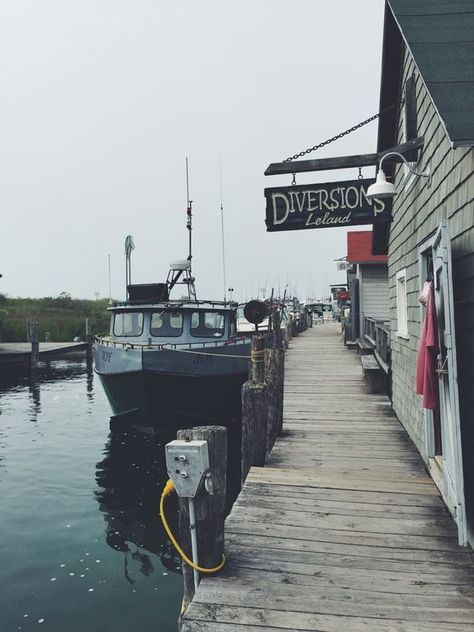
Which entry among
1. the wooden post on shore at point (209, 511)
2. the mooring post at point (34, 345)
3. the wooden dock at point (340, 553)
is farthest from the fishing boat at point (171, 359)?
the mooring post at point (34, 345)

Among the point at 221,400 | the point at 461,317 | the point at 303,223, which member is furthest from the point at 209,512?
the point at 221,400

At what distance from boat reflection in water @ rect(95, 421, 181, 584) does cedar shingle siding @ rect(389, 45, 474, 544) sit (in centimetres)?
445

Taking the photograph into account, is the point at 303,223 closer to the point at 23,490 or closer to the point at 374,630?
the point at 374,630

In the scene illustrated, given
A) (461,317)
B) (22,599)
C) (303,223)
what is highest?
(303,223)

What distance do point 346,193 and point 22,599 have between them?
6.71 metres

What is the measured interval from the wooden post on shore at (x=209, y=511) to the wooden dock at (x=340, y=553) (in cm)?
16

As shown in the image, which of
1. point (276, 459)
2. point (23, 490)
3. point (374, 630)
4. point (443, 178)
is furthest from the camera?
point (23, 490)

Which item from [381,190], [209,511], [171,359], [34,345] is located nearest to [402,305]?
[381,190]

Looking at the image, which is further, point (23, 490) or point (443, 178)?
point (23, 490)

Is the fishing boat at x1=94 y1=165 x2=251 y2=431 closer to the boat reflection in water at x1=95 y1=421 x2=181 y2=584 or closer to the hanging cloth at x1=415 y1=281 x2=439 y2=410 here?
the boat reflection in water at x1=95 y1=421 x2=181 y2=584

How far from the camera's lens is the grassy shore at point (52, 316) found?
39031 millimetres

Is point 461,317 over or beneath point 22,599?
over

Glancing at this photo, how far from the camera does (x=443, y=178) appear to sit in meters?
4.85

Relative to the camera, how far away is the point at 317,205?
20.9 ft
